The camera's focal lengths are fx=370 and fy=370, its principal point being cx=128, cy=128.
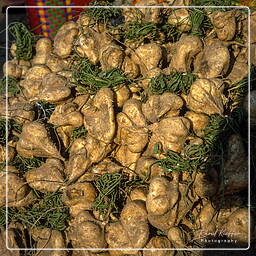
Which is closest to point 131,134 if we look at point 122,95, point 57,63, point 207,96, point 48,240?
point 122,95

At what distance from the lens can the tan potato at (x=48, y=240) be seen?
132 inches

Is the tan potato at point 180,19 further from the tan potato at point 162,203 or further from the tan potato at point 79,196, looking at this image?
the tan potato at point 79,196

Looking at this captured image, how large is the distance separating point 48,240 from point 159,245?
1026 mm

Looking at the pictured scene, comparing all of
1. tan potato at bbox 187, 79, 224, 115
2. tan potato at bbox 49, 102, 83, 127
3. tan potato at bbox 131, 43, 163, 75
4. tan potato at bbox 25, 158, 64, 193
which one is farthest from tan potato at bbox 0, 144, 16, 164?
tan potato at bbox 187, 79, 224, 115

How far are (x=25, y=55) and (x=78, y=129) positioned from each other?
5.26 ft

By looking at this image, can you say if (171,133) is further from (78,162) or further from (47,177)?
(47,177)

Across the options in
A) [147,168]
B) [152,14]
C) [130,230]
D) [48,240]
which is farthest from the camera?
[152,14]

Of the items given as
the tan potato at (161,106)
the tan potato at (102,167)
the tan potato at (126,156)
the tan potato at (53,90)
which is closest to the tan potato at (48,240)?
the tan potato at (102,167)

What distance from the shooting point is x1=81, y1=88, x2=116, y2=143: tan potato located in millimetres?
3347

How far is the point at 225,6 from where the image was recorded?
391 cm

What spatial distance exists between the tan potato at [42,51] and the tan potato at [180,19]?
1536mm

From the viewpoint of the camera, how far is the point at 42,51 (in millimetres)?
4555

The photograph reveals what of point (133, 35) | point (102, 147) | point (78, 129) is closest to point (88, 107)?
point (78, 129)

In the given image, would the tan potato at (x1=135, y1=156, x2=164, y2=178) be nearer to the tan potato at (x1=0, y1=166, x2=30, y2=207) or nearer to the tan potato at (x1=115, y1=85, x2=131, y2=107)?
the tan potato at (x1=115, y1=85, x2=131, y2=107)
